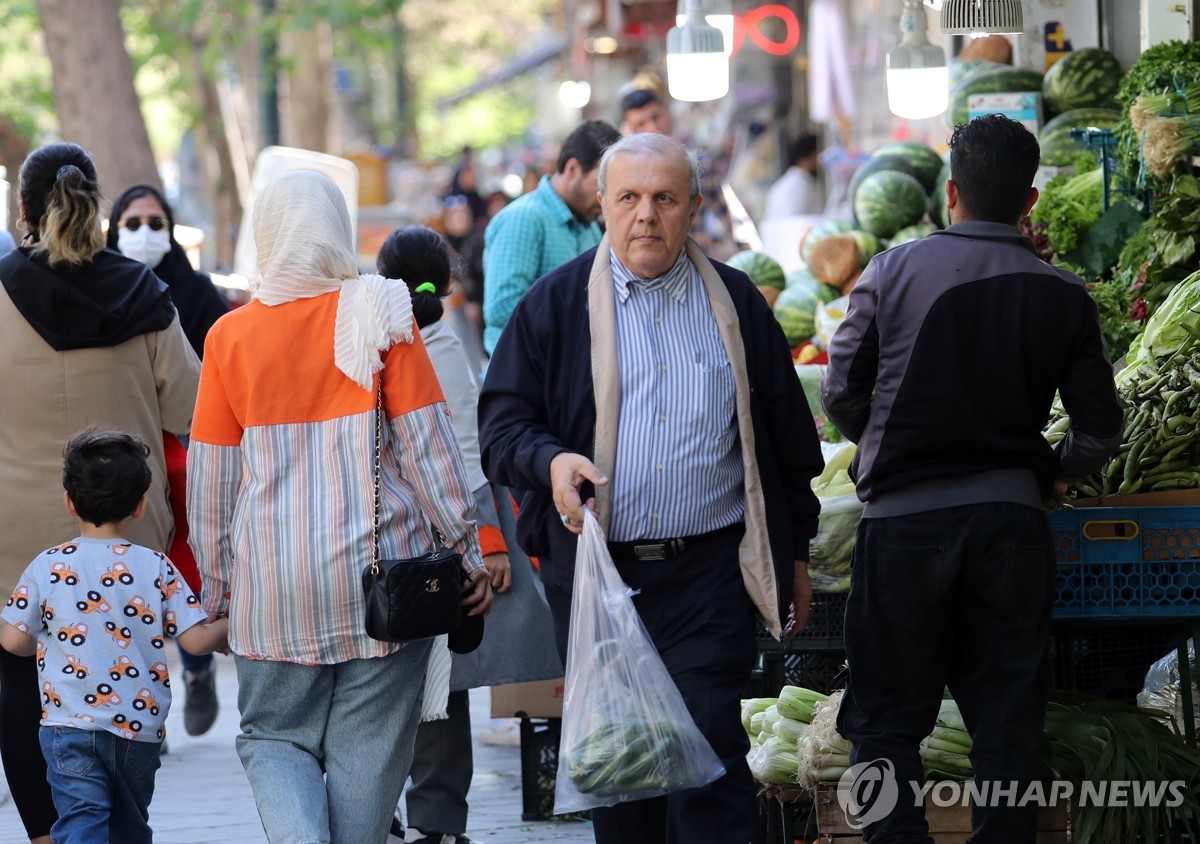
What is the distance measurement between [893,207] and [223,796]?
14.8 feet

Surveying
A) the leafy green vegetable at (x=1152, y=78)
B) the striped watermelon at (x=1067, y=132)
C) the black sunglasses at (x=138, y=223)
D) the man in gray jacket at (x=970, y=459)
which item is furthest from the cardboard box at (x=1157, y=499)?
the black sunglasses at (x=138, y=223)

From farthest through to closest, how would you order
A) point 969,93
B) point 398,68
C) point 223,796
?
point 398,68
point 969,93
point 223,796

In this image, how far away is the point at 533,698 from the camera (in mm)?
6031

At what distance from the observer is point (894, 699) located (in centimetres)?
423

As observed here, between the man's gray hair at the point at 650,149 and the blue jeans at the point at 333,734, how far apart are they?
1.30 m

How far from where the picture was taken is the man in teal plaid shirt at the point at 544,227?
6617mm

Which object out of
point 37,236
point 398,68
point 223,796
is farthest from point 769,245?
point 398,68

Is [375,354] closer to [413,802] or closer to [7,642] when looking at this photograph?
[7,642]

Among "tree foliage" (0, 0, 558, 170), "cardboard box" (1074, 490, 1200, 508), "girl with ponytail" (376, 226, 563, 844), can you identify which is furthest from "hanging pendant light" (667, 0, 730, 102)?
"tree foliage" (0, 0, 558, 170)

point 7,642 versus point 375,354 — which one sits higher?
point 375,354

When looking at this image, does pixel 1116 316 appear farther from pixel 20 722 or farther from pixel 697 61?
pixel 20 722

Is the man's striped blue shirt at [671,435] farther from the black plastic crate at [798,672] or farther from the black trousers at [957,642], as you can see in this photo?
the black plastic crate at [798,672]

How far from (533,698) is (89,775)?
202 centimetres

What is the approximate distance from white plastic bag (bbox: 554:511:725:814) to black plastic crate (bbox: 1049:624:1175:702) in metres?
1.74
